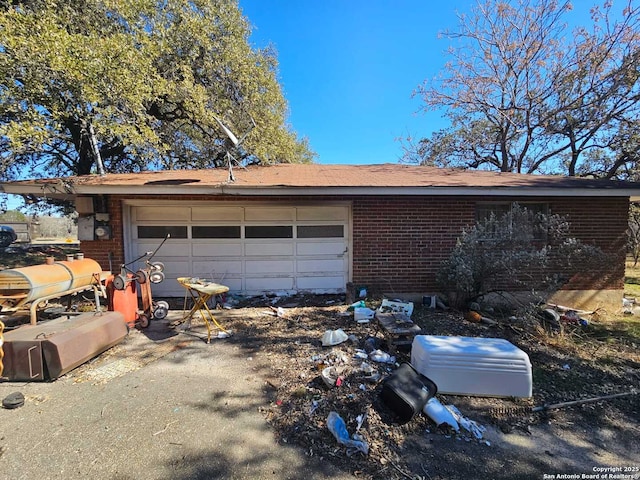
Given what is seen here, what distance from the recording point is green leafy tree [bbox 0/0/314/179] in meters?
6.75

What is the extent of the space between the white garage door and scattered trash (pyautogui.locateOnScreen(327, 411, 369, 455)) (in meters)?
→ 4.34

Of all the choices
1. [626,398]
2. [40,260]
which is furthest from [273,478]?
[40,260]

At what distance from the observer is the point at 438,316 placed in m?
5.62

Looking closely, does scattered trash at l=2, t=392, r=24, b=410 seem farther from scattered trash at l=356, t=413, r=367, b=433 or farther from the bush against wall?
the bush against wall

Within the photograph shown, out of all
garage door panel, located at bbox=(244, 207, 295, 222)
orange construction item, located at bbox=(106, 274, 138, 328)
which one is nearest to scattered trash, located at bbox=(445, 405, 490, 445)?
orange construction item, located at bbox=(106, 274, 138, 328)

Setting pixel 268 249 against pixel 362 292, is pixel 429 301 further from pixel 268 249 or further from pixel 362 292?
pixel 268 249

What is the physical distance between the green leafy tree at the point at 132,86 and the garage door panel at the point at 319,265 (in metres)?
3.76

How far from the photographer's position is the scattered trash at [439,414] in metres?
2.68

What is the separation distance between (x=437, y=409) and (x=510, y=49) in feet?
52.7

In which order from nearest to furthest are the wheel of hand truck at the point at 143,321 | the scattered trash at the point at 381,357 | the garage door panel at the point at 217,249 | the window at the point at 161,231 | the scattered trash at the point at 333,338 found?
1. the scattered trash at the point at 381,357
2. the scattered trash at the point at 333,338
3. the wheel of hand truck at the point at 143,321
4. the window at the point at 161,231
5. the garage door panel at the point at 217,249

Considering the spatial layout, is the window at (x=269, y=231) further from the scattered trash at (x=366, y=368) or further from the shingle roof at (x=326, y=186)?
the scattered trash at (x=366, y=368)

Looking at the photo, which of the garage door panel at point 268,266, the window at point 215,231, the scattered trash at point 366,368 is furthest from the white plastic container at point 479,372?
the window at point 215,231

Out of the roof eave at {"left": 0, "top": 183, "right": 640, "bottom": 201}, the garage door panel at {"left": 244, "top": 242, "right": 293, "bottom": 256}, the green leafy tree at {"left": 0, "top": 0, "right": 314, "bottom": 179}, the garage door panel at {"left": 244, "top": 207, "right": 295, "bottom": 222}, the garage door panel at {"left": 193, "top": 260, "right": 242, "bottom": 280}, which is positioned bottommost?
the garage door panel at {"left": 193, "top": 260, "right": 242, "bottom": 280}

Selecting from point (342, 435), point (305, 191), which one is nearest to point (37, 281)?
point (305, 191)
